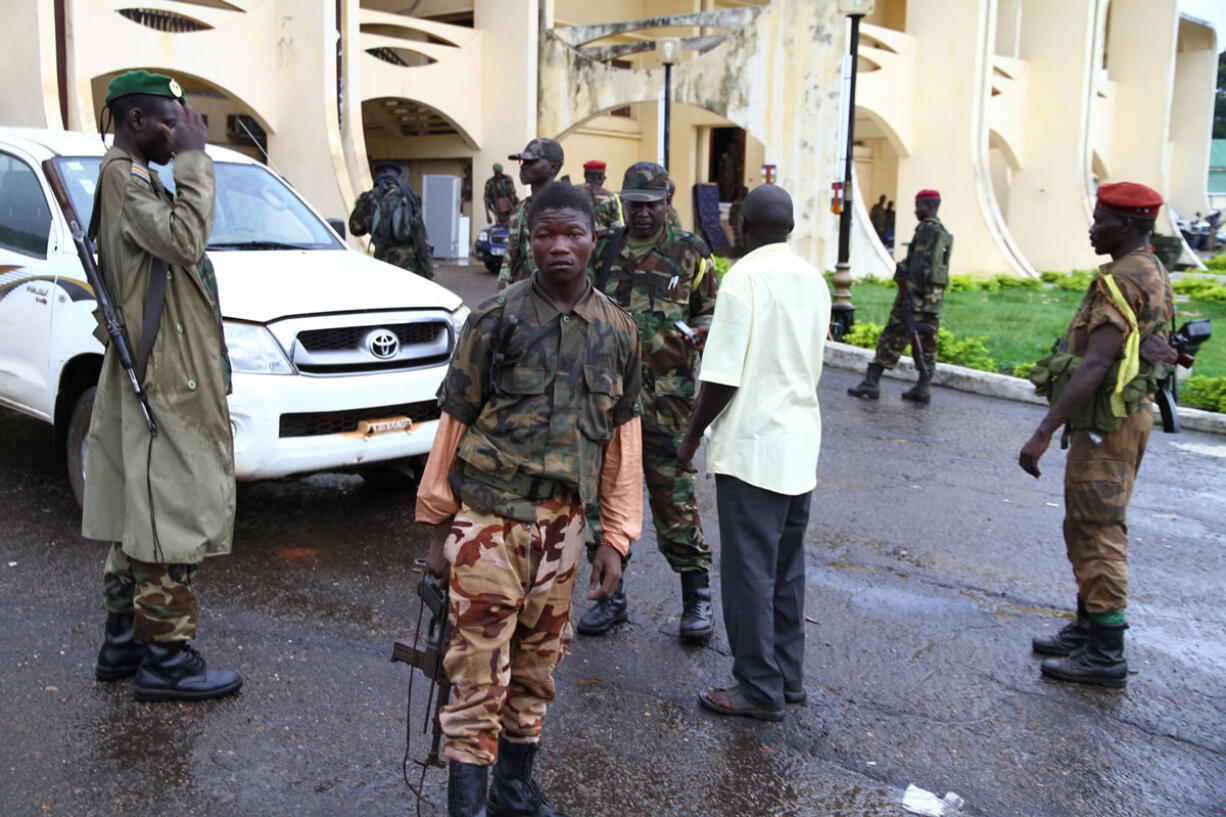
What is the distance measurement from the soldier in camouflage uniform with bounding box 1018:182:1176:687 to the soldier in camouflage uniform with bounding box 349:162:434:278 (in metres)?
7.62

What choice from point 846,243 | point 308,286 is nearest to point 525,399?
Answer: point 308,286

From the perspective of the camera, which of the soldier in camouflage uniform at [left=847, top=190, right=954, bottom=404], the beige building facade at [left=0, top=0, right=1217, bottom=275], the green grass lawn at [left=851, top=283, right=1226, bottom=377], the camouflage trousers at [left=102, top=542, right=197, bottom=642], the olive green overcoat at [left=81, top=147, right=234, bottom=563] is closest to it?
the olive green overcoat at [left=81, top=147, right=234, bottom=563]

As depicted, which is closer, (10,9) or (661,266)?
(661,266)

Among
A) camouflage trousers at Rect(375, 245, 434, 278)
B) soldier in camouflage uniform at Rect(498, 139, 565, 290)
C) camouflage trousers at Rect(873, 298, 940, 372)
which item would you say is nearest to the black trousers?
soldier in camouflage uniform at Rect(498, 139, 565, 290)

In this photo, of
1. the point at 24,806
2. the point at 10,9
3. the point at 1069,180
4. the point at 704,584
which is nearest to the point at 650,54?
the point at 1069,180

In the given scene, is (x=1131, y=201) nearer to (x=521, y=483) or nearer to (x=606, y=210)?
(x=521, y=483)

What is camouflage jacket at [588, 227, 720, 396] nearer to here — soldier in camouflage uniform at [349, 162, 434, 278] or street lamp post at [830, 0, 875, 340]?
soldier in camouflage uniform at [349, 162, 434, 278]

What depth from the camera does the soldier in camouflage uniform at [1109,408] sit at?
13.6 feet

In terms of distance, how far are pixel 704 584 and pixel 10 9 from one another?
52.6ft

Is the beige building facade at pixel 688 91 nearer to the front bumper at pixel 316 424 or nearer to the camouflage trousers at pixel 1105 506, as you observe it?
the front bumper at pixel 316 424

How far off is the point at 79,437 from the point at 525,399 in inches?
133

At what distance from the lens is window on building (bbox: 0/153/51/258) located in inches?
224

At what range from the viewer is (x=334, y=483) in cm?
664

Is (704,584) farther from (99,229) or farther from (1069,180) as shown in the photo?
(1069,180)
